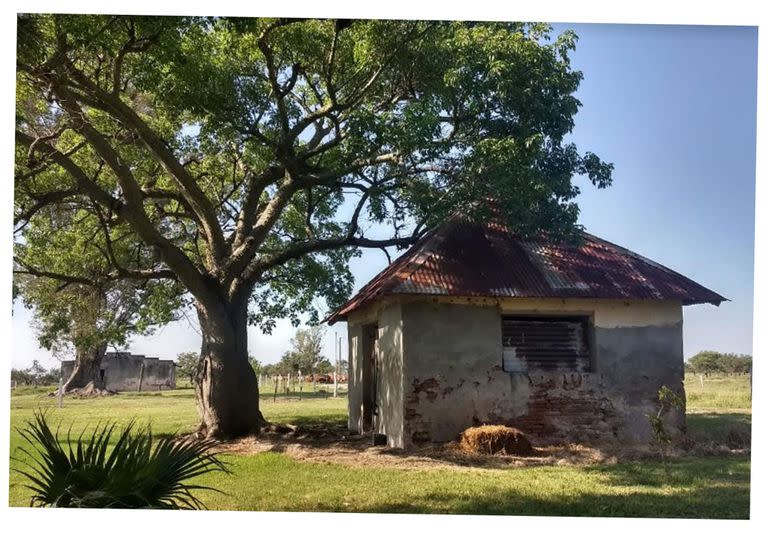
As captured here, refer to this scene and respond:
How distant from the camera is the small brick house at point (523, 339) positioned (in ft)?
29.1

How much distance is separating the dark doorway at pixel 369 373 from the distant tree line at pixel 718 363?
4858 mm

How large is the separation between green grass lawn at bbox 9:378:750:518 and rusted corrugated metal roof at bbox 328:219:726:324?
→ 226 cm

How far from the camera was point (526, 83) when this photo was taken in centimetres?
832

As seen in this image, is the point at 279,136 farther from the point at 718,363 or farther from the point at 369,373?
the point at 718,363

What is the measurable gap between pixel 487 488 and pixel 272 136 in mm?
6566

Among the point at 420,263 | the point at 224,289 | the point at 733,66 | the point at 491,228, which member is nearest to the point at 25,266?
the point at 224,289

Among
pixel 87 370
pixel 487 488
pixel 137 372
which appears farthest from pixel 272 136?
pixel 137 372

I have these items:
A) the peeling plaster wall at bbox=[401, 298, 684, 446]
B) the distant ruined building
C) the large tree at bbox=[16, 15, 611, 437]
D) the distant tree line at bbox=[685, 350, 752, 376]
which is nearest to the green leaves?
the large tree at bbox=[16, 15, 611, 437]

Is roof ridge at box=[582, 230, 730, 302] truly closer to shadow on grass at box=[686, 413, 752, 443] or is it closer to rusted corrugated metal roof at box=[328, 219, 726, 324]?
rusted corrugated metal roof at box=[328, 219, 726, 324]

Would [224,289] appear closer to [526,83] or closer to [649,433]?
[526,83]

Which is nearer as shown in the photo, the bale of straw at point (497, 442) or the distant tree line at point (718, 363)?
the distant tree line at point (718, 363)

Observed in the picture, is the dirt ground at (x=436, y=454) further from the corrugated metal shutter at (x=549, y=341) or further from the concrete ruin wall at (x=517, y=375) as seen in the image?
the corrugated metal shutter at (x=549, y=341)

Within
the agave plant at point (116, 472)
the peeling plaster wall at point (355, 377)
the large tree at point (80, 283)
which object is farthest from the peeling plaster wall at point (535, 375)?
the large tree at point (80, 283)

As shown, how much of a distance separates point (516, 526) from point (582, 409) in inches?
141
